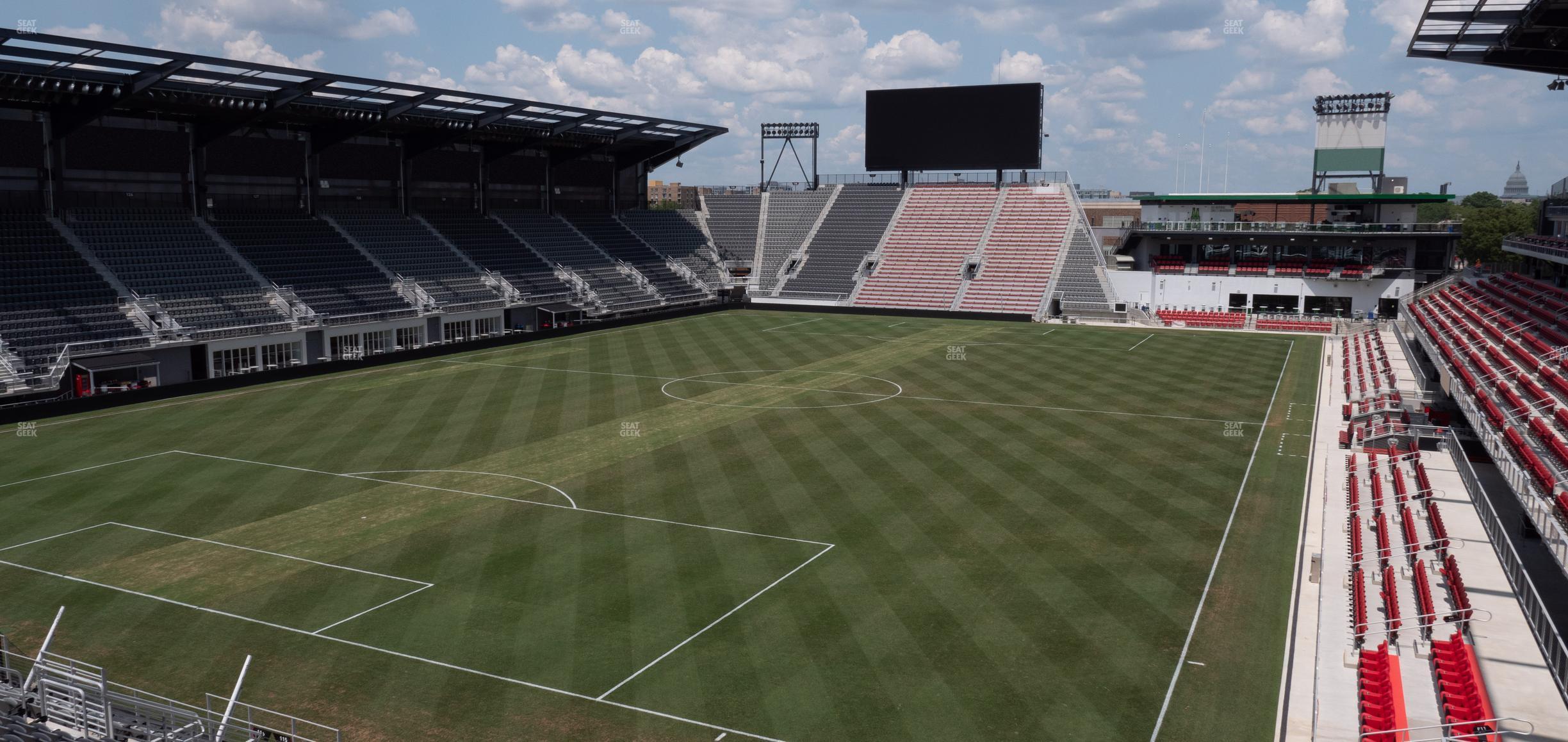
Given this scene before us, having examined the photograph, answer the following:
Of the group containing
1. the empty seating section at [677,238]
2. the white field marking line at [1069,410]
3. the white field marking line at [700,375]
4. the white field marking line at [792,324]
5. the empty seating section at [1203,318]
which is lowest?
the white field marking line at [1069,410]

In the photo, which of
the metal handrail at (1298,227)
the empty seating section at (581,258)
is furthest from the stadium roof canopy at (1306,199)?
the empty seating section at (581,258)

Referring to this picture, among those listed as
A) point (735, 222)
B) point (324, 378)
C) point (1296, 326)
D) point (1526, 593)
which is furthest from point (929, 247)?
point (1526, 593)

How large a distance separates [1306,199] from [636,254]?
4418 cm

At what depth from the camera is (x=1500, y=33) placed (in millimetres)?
25375

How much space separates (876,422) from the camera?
1244 inches

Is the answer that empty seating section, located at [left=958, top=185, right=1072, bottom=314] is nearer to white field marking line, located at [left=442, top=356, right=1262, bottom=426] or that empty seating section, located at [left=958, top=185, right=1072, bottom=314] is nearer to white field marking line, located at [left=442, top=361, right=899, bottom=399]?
white field marking line, located at [left=442, top=361, right=899, bottom=399]

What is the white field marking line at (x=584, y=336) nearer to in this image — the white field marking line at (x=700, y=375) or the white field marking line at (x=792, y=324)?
the white field marking line at (x=700, y=375)

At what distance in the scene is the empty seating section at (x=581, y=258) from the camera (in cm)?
6225

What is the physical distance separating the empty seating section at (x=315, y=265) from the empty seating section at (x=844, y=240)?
31717mm

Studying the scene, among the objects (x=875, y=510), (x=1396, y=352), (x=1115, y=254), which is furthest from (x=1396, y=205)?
(x=875, y=510)

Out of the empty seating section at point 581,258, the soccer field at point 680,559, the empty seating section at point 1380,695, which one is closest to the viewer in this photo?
the empty seating section at point 1380,695

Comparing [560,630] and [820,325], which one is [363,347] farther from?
[560,630]

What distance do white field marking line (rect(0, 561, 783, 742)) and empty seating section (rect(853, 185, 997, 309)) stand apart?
2178 inches

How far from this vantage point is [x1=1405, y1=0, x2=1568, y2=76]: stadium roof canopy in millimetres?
22516
